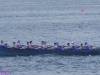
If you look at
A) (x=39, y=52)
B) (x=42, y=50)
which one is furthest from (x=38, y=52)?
(x=42, y=50)

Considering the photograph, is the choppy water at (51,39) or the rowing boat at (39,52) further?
the rowing boat at (39,52)

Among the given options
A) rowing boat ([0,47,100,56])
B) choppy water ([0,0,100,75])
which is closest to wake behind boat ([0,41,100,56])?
rowing boat ([0,47,100,56])

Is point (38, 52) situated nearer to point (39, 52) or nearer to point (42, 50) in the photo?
point (39, 52)

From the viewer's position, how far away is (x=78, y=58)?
59969 mm

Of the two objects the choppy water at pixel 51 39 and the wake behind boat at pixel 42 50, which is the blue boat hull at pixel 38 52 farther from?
the choppy water at pixel 51 39

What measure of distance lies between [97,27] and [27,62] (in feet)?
146

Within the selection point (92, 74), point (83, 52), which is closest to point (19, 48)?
point (83, 52)

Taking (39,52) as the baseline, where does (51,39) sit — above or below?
above

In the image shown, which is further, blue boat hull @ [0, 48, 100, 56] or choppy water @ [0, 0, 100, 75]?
blue boat hull @ [0, 48, 100, 56]

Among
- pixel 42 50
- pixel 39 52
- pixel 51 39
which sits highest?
pixel 51 39

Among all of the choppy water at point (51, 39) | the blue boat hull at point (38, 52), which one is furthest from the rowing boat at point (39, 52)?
the choppy water at point (51, 39)

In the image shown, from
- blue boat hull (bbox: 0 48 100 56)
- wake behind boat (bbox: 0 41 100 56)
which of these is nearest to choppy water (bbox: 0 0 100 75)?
blue boat hull (bbox: 0 48 100 56)

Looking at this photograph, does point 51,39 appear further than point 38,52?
Yes

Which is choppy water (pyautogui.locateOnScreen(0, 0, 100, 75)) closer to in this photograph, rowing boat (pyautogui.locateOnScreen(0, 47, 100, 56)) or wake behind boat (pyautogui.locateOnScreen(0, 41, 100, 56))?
rowing boat (pyautogui.locateOnScreen(0, 47, 100, 56))
